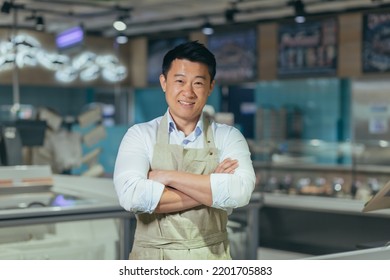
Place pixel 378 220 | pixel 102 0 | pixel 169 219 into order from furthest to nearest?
1. pixel 102 0
2. pixel 378 220
3. pixel 169 219

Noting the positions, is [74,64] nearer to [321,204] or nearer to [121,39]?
[121,39]

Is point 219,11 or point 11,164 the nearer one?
point 11,164

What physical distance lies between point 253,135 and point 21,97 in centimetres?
346

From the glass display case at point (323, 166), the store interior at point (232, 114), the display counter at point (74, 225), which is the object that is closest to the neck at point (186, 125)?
the store interior at point (232, 114)

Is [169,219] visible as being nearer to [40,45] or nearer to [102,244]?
[102,244]

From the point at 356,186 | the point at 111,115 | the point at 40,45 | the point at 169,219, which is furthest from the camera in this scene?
the point at 111,115

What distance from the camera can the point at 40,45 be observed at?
29.9 feet

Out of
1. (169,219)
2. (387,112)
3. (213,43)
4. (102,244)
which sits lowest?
(102,244)

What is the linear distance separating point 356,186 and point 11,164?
123 inches

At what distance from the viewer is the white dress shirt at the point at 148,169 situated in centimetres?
186

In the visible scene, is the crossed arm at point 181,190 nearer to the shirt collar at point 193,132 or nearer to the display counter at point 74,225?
the shirt collar at point 193,132

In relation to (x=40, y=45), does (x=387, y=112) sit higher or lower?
lower

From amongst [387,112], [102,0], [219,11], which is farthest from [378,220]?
[219,11]

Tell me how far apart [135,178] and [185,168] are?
0.17m
